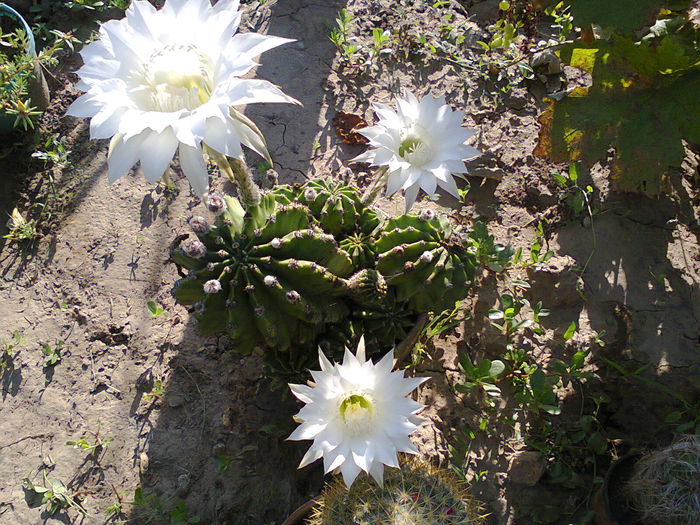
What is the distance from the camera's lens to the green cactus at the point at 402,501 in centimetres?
180

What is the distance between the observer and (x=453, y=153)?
2.04m

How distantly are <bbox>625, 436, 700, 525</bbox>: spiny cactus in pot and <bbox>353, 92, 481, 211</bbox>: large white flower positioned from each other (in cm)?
124

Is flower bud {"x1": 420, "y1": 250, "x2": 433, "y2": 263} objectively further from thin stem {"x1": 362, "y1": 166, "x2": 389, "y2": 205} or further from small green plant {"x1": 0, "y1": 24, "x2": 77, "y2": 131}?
small green plant {"x1": 0, "y1": 24, "x2": 77, "y2": 131}

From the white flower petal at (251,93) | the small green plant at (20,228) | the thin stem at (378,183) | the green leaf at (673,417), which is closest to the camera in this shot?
the white flower petal at (251,93)

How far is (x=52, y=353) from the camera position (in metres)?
2.70


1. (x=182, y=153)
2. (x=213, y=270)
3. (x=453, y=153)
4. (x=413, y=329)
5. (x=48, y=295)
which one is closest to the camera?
(x=182, y=153)

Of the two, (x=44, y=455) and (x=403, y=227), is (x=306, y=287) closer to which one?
(x=403, y=227)

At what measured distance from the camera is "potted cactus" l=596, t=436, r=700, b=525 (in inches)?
75.7

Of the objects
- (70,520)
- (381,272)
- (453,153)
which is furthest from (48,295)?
(453,153)

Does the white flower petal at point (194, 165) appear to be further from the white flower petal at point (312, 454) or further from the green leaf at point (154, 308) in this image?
the green leaf at point (154, 308)

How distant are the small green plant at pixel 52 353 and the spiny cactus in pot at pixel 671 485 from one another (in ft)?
8.47

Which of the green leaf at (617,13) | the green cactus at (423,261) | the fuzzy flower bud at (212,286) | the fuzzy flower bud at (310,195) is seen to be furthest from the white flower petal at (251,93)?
the green leaf at (617,13)

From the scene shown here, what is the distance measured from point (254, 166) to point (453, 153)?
1.44 metres

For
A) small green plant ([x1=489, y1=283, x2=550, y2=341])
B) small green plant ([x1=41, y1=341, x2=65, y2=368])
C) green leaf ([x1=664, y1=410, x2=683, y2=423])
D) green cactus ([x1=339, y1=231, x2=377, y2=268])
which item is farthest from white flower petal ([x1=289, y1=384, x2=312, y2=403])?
green leaf ([x1=664, y1=410, x2=683, y2=423])
